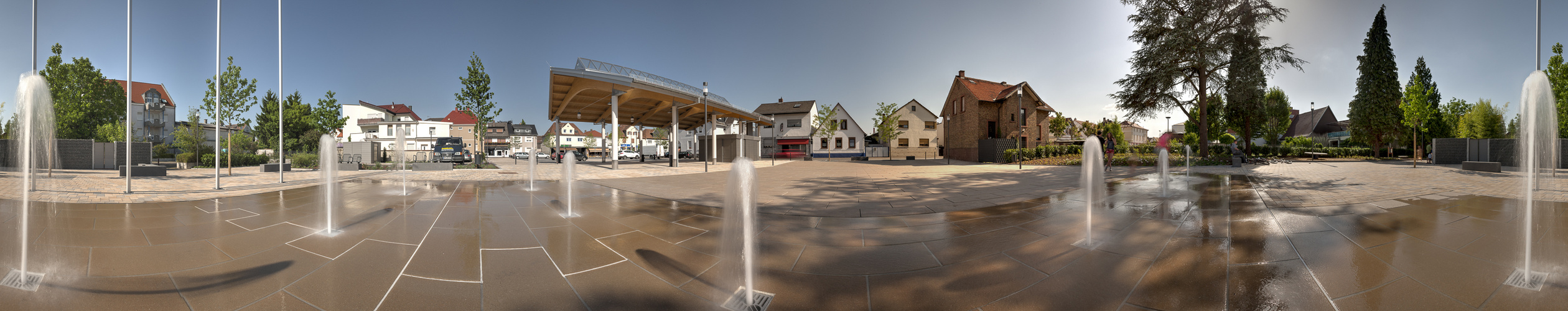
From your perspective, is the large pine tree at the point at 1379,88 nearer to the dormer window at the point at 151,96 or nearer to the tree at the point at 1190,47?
the tree at the point at 1190,47

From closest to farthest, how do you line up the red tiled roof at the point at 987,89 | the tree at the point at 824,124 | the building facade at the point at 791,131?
the red tiled roof at the point at 987,89 < the tree at the point at 824,124 < the building facade at the point at 791,131

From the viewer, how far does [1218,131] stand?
137 feet

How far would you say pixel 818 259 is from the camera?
3.60m

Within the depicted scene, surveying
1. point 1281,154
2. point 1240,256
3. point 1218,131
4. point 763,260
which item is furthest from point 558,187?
point 1218,131

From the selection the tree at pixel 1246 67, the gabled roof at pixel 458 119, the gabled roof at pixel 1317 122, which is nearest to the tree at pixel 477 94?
the tree at pixel 1246 67

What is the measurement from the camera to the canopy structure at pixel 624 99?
18.2 metres

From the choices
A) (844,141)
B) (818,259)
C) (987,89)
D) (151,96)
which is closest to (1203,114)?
(987,89)

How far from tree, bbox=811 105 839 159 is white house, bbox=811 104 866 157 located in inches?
10.1

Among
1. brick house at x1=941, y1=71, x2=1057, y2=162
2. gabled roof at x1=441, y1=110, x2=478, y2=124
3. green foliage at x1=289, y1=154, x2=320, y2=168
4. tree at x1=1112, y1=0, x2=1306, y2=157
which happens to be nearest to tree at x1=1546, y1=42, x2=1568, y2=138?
tree at x1=1112, y1=0, x2=1306, y2=157

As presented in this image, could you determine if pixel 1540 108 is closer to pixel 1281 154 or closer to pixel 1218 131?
pixel 1281 154

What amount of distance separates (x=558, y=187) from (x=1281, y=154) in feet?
137

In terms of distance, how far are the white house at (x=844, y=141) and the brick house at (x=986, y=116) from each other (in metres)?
13.3

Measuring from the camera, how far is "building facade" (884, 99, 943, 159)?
44312 mm

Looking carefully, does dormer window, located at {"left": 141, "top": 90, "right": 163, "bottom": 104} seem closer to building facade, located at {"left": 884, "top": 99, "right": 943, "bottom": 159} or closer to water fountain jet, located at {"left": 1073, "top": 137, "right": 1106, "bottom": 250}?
building facade, located at {"left": 884, "top": 99, "right": 943, "bottom": 159}
